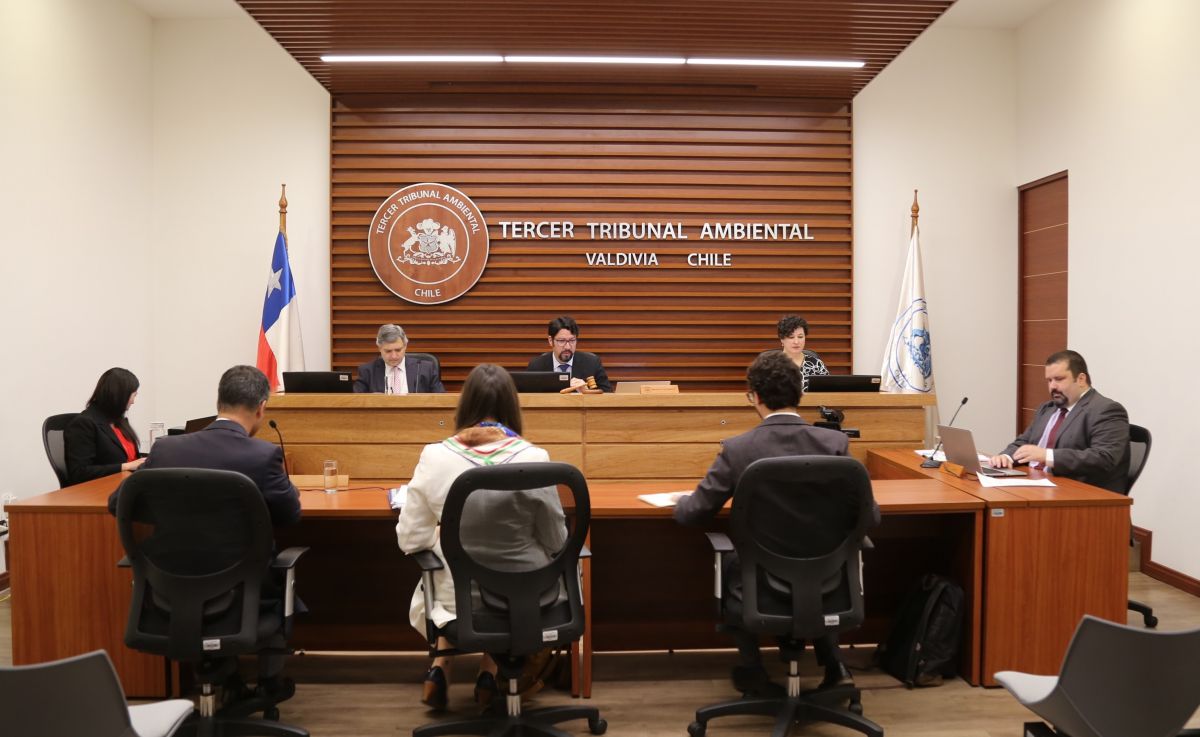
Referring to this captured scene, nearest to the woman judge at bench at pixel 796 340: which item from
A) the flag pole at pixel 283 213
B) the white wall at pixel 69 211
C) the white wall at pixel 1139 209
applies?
the white wall at pixel 1139 209

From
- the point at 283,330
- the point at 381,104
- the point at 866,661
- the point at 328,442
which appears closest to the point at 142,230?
the point at 283,330

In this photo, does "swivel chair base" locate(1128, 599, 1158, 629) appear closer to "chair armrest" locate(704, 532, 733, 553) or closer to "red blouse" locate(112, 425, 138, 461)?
"chair armrest" locate(704, 532, 733, 553)

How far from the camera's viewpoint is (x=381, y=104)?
6488 mm

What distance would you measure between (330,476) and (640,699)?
A: 1585mm

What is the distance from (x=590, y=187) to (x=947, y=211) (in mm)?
2836

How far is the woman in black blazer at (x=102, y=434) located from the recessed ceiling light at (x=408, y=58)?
248 centimetres

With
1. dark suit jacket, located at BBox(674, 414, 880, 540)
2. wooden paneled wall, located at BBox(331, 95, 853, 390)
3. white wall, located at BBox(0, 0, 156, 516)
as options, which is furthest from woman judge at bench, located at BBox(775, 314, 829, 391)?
white wall, located at BBox(0, 0, 156, 516)

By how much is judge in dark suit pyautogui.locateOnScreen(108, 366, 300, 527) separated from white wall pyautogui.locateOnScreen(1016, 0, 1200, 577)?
4.87 meters

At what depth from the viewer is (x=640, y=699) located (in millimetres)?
3363

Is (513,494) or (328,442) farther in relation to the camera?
(328,442)

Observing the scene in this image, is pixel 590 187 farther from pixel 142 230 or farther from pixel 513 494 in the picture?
pixel 513 494

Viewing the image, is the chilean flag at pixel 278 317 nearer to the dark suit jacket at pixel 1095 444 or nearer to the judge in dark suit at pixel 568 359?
the judge in dark suit at pixel 568 359

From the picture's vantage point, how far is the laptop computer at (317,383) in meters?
4.48

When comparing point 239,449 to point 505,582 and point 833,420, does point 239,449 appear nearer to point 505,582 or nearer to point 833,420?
point 505,582
